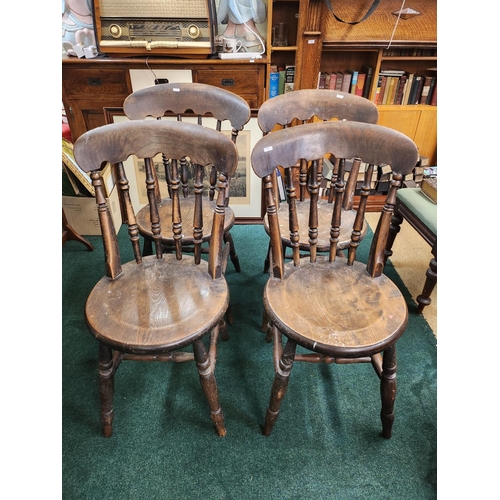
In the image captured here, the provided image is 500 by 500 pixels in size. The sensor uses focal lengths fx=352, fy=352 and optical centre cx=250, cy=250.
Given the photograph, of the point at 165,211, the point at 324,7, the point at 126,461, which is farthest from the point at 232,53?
the point at 126,461

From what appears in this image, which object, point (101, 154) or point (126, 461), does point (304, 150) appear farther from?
point (126, 461)

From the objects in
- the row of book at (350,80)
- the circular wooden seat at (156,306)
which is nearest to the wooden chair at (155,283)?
the circular wooden seat at (156,306)

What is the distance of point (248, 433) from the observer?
1359mm

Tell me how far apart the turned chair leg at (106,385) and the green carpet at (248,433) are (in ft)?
0.24

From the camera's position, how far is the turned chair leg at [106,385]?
1.21 metres

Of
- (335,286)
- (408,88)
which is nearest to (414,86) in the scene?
(408,88)

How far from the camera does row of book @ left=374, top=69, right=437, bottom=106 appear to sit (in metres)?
2.75

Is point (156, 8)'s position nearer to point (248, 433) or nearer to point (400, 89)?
point (400, 89)

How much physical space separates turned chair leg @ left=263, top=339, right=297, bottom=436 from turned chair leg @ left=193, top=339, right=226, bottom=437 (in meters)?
0.19

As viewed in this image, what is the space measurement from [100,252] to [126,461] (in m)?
1.40

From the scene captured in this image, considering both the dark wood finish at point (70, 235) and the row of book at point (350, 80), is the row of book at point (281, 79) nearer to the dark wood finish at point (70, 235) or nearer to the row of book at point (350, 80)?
the row of book at point (350, 80)

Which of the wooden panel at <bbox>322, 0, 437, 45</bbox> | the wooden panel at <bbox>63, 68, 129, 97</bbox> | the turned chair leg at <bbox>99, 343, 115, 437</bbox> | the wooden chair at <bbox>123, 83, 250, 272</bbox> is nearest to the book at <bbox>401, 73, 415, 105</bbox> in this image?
the wooden panel at <bbox>322, 0, 437, 45</bbox>

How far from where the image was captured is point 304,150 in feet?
3.70

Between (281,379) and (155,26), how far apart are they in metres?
2.14
